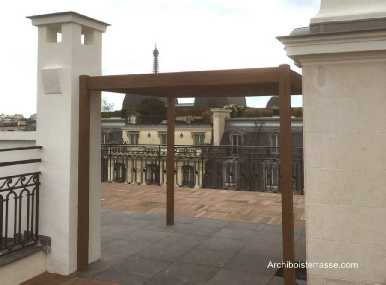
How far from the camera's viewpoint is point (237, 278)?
13.3ft

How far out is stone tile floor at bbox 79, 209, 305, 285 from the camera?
4.11 m

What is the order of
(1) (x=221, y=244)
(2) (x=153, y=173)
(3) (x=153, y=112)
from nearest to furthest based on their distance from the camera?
(1) (x=221, y=244) < (2) (x=153, y=173) < (3) (x=153, y=112)

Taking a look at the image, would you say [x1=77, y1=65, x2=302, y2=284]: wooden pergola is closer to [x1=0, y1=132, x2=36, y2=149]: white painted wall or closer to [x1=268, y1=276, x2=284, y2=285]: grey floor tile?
[x1=268, y1=276, x2=284, y2=285]: grey floor tile

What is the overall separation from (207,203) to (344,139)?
4690 millimetres

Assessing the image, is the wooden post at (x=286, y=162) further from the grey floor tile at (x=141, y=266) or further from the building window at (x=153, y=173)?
the building window at (x=153, y=173)

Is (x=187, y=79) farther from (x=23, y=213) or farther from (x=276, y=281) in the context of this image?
(x=23, y=213)

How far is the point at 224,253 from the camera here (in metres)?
4.81

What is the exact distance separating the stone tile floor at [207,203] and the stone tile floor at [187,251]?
44cm

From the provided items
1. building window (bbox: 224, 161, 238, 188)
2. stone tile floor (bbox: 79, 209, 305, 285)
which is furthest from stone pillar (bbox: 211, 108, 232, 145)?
stone tile floor (bbox: 79, 209, 305, 285)

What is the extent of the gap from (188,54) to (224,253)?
2409 cm

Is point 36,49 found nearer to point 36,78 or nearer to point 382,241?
point 36,78

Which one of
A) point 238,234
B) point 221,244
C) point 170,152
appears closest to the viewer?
point 221,244

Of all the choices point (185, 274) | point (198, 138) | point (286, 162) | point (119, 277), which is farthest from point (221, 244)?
point (198, 138)

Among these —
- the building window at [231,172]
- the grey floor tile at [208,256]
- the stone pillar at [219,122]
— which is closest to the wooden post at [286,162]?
the grey floor tile at [208,256]
